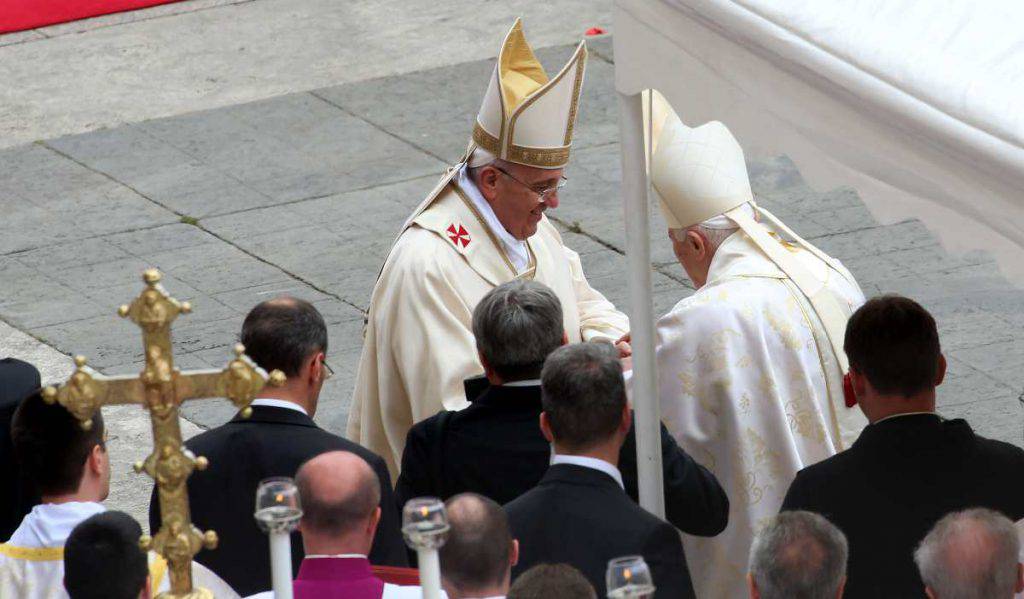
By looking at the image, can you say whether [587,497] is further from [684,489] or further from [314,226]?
[314,226]

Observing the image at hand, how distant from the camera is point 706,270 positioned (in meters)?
5.58

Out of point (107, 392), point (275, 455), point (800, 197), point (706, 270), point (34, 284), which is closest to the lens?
point (107, 392)

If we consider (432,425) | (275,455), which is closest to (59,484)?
(275,455)

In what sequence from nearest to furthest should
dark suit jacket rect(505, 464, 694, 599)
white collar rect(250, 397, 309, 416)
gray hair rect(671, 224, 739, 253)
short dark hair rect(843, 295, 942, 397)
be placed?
1. dark suit jacket rect(505, 464, 694, 599)
2. short dark hair rect(843, 295, 942, 397)
3. white collar rect(250, 397, 309, 416)
4. gray hair rect(671, 224, 739, 253)

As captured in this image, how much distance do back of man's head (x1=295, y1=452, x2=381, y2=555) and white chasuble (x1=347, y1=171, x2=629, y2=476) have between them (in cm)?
178

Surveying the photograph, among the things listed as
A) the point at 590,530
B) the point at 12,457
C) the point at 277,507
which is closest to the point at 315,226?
the point at 12,457

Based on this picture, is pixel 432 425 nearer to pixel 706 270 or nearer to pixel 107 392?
pixel 706 270

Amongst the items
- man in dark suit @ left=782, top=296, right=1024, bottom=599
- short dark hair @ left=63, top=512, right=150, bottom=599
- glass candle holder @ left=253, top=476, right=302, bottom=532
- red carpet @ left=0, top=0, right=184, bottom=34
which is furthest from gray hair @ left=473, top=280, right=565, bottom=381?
red carpet @ left=0, top=0, right=184, bottom=34

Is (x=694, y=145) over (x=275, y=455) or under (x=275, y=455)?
over

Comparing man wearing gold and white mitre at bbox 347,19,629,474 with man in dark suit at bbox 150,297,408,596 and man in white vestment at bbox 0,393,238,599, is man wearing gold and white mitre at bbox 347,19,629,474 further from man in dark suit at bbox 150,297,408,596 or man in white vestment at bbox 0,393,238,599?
man in white vestment at bbox 0,393,238,599

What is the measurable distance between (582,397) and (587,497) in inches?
8.5

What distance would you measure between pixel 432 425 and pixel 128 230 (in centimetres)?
525

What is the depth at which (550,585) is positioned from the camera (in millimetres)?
3025

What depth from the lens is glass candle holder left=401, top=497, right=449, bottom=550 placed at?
2664 millimetres
